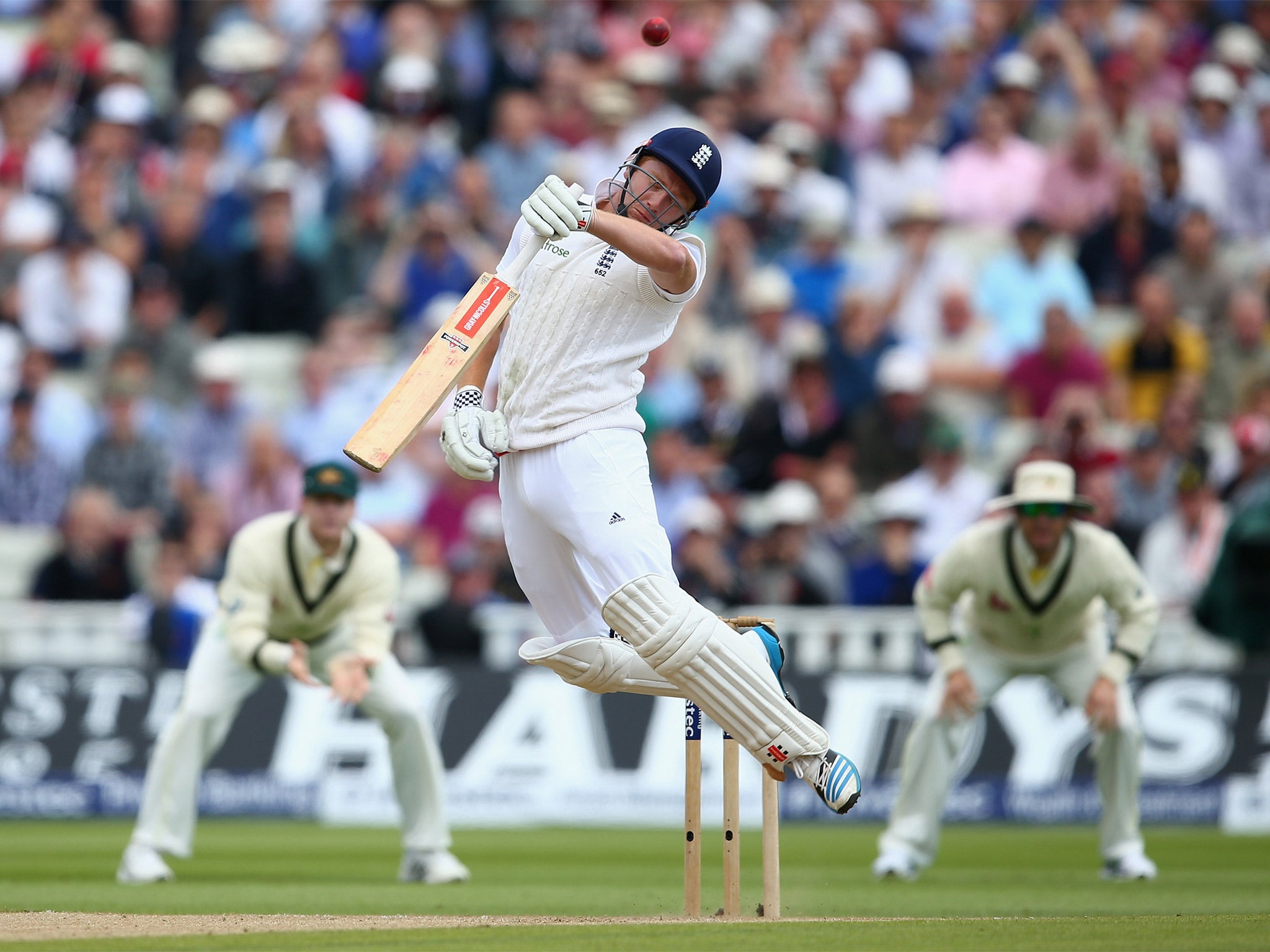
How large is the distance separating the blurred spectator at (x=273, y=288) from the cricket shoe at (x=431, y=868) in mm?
6374

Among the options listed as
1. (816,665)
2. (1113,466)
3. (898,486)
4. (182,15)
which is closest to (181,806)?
(816,665)

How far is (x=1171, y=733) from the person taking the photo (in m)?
11.9

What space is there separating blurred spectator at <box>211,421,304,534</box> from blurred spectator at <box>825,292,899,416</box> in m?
3.73

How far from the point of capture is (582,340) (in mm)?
6355

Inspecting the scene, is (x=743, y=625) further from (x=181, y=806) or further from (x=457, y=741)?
(x=457, y=741)

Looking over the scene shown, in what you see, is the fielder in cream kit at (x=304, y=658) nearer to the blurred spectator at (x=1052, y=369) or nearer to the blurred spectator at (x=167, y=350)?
the blurred spectator at (x=167, y=350)

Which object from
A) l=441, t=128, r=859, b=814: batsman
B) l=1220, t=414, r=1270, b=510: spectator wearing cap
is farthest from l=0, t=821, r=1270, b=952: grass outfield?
l=1220, t=414, r=1270, b=510: spectator wearing cap

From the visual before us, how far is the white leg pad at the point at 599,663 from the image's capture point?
6445 millimetres

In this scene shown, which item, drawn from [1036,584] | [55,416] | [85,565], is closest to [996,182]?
[1036,584]

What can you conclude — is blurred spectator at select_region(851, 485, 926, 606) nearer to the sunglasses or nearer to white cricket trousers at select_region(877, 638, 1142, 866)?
white cricket trousers at select_region(877, 638, 1142, 866)

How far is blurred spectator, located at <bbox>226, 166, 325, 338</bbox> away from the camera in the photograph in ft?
47.2

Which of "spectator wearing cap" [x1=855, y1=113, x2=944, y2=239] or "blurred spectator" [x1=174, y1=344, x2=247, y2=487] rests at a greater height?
"spectator wearing cap" [x1=855, y1=113, x2=944, y2=239]

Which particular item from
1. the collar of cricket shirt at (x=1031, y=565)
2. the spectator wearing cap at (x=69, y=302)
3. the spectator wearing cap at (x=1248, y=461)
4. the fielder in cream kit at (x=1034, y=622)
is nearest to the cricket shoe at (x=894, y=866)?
the fielder in cream kit at (x=1034, y=622)

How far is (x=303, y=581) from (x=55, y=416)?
531 centimetres
